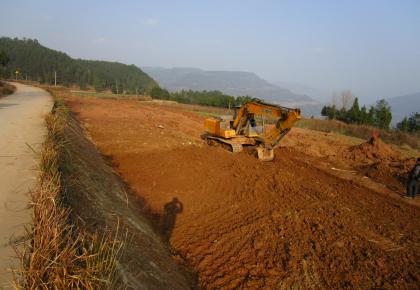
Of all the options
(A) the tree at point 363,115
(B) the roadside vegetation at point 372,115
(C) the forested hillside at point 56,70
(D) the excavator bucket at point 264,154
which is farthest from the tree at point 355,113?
(C) the forested hillside at point 56,70

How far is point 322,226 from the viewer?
7629 mm

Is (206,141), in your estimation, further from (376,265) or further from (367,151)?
(376,265)

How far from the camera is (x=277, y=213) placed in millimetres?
8281

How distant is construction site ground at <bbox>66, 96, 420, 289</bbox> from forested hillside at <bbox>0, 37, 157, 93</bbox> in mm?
88067

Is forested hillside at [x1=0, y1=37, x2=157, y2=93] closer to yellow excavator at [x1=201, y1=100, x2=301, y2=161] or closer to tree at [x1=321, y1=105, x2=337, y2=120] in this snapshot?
tree at [x1=321, y1=105, x2=337, y2=120]

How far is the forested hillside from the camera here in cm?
10856

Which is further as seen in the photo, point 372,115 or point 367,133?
point 372,115

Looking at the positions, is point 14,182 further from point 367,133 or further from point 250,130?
point 367,133

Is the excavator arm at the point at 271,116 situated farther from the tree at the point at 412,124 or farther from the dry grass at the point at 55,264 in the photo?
the tree at the point at 412,124

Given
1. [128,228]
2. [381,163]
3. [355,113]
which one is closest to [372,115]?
[355,113]

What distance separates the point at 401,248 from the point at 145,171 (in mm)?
7870

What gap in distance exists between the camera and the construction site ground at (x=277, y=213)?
5984mm

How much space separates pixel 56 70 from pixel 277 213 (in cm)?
12524

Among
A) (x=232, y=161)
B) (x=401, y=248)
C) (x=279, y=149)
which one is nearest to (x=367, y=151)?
(x=279, y=149)
